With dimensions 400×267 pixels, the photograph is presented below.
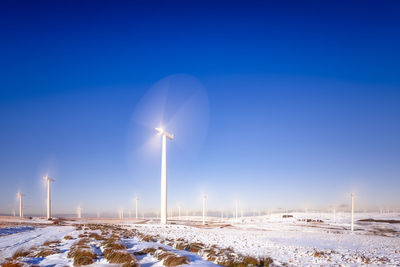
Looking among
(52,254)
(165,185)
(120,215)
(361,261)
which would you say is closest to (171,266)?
(52,254)

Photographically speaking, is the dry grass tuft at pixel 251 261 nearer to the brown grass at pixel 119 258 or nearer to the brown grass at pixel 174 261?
the brown grass at pixel 174 261

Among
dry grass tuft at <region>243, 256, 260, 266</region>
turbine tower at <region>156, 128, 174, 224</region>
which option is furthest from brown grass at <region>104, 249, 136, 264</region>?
turbine tower at <region>156, 128, 174, 224</region>

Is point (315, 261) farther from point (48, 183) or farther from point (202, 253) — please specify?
point (48, 183)

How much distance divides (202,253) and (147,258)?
3.92 meters

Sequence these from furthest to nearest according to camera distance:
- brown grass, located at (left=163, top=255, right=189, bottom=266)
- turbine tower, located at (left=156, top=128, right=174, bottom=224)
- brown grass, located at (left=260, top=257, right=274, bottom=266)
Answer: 1. turbine tower, located at (left=156, top=128, right=174, bottom=224)
2. brown grass, located at (left=260, top=257, right=274, bottom=266)
3. brown grass, located at (left=163, top=255, right=189, bottom=266)

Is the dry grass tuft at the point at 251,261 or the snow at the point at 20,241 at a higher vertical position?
the dry grass tuft at the point at 251,261

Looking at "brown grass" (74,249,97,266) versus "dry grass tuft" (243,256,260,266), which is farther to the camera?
"dry grass tuft" (243,256,260,266)

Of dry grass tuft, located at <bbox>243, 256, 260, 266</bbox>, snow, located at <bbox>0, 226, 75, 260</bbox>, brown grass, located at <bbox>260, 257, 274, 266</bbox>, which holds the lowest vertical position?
snow, located at <bbox>0, 226, 75, 260</bbox>

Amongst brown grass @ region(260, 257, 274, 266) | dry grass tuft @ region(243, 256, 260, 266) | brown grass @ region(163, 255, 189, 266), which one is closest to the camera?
brown grass @ region(163, 255, 189, 266)

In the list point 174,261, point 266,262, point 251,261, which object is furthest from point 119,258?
point 266,262

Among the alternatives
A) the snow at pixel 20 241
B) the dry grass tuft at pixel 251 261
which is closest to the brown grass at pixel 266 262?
the dry grass tuft at pixel 251 261

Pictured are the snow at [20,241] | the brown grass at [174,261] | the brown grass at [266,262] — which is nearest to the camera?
the brown grass at [174,261]

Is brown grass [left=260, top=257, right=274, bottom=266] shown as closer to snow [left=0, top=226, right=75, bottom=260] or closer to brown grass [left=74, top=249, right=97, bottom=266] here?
brown grass [left=74, top=249, right=97, bottom=266]

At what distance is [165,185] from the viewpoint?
52.5 meters
